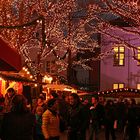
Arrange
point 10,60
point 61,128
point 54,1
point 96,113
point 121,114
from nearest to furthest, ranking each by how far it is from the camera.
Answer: point 10,60, point 61,128, point 96,113, point 121,114, point 54,1

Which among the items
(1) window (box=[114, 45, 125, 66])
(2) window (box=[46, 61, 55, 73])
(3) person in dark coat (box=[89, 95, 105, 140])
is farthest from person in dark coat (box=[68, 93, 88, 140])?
(2) window (box=[46, 61, 55, 73])

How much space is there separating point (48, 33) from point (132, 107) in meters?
11.9

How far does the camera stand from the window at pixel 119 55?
1713 inches

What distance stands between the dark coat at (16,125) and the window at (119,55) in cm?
3619

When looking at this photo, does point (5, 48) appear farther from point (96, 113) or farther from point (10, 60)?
point (96, 113)

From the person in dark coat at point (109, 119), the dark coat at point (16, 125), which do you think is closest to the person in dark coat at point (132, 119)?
the person in dark coat at point (109, 119)

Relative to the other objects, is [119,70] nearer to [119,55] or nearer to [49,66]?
[119,55]

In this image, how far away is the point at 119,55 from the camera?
43406 millimetres

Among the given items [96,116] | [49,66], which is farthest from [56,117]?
[49,66]

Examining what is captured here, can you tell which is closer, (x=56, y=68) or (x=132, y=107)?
(x=132, y=107)

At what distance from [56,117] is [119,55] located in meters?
33.4

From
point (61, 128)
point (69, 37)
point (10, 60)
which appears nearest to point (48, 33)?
point (69, 37)

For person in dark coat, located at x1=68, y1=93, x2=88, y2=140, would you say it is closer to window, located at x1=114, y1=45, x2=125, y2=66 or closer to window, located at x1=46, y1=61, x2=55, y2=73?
window, located at x1=114, y1=45, x2=125, y2=66

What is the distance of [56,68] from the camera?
144 ft
